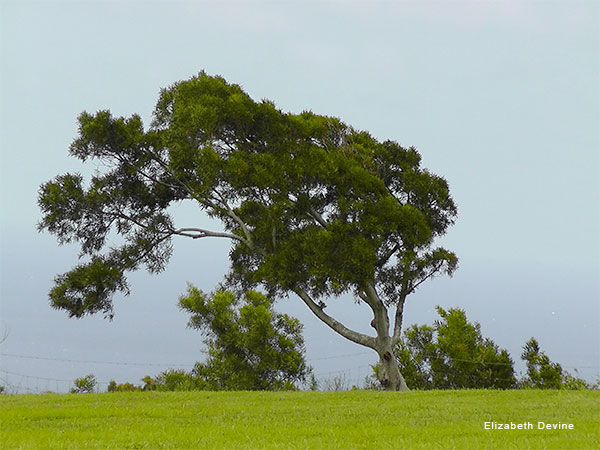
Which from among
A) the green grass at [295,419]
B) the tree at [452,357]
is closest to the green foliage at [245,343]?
the tree at [452,357]

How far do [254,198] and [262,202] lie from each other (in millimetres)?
357

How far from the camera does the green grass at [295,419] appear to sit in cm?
1109

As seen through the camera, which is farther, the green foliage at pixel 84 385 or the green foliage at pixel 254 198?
the green foliage at pixel 84 385

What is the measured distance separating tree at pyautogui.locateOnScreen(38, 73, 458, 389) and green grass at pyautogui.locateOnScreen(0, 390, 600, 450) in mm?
5037

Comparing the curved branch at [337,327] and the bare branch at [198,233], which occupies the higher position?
the bare branch at [198,233]

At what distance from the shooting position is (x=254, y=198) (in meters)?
23.3

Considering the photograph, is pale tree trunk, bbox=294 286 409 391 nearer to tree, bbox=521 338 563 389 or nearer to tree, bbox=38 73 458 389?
tree, bbox=38 73 458 389

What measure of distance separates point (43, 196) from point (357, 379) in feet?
53.0

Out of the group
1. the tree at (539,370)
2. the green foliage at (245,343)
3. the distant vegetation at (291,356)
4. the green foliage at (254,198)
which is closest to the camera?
the green foliage at (254,198)

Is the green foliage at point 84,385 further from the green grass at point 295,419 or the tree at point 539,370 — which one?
the tree at point 539,370

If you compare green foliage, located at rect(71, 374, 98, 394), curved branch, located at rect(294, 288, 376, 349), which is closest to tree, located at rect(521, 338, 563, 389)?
curved branch, located at rect(294, 288, 376, 349)

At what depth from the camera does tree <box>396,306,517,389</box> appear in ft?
96.5

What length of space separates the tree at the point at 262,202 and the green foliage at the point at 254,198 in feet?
0.15

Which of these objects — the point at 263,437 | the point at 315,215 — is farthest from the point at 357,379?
the point at 263,437
